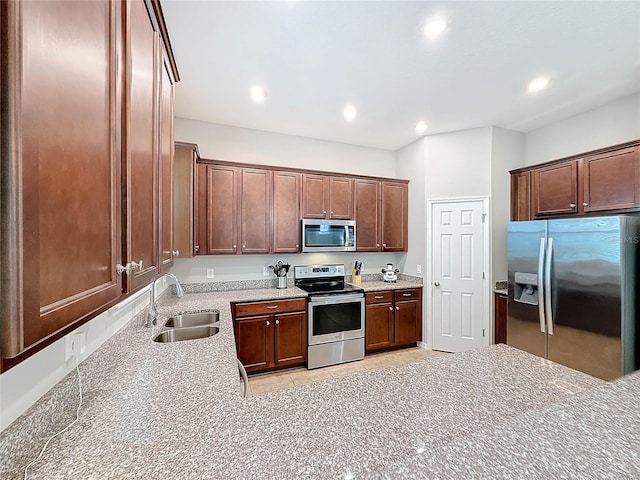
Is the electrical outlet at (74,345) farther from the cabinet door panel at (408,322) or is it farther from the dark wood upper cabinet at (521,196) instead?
the dark wood upper cabinet at (521,196)

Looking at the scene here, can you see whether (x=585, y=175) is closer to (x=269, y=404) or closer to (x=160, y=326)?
(x=269, y=404)

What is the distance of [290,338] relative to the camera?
314 centimetres

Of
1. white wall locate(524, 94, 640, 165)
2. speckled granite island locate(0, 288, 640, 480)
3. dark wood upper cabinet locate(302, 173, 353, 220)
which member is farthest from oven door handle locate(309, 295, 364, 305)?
white wall locate(524, 94, 640, 165)

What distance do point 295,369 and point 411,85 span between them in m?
3.35

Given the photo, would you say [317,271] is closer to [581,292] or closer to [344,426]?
[581,292]

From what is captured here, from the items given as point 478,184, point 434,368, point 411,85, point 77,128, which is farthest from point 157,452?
point 478,184

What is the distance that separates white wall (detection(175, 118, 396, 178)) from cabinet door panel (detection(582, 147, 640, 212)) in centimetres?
238

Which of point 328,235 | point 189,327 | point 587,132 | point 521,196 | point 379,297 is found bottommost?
point 379,297

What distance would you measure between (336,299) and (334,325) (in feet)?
1.08

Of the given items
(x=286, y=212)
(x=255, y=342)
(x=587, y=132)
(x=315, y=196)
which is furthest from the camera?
(x=315, y=196)

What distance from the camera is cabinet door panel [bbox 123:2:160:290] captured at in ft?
2.72

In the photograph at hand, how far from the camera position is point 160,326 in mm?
1981

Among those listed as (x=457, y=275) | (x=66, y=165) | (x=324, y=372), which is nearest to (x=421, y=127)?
(x=457, y=275)

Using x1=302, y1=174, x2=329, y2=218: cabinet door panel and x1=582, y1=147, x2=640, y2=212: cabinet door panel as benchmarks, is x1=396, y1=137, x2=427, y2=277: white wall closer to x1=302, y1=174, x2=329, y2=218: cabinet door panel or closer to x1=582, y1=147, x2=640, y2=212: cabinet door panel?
x1=302, y1=174, x2=329, y2=218: cabinet door panel
